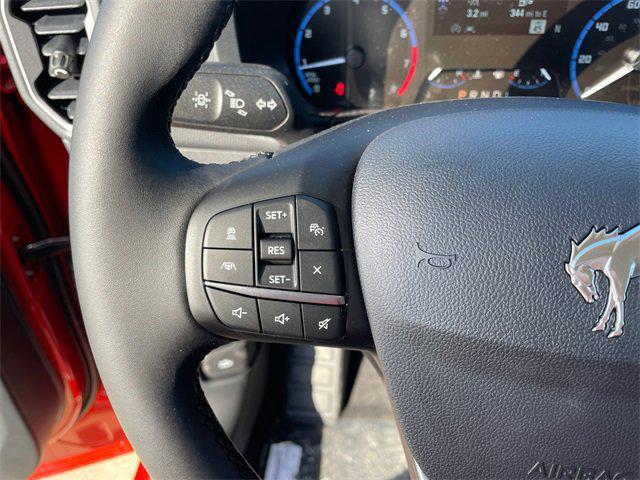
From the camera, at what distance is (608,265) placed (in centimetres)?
57

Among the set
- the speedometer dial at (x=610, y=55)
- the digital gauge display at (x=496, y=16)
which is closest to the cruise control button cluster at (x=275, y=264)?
the digital gauge display at (x=496, y=16)

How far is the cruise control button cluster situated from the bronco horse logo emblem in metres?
0.23

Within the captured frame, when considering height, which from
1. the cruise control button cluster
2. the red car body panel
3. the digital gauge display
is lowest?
the red car body panel

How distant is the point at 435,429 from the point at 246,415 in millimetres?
966

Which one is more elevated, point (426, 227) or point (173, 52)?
point (173, 52)

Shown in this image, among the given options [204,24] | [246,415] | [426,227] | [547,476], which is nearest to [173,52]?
[204,24]

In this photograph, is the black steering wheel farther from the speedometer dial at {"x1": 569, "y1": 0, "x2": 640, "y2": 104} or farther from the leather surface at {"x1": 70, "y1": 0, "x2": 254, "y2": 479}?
the speedometer dial at {"x1": 569, "y1": 0, "x2": 640, "y2": 104}

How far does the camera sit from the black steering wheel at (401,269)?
0.58 meters

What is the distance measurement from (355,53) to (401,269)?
32.5 inches

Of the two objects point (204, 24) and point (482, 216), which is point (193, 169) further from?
point (482, 216)

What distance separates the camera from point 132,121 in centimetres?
58

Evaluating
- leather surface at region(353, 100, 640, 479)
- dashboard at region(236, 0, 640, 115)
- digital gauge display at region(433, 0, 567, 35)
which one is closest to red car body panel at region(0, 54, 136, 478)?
dashboard at region(236, 0, 640, 115)

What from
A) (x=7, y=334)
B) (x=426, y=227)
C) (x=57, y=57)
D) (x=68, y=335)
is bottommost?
(x=68, y=335)

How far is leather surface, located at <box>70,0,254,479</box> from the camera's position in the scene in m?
0.56
